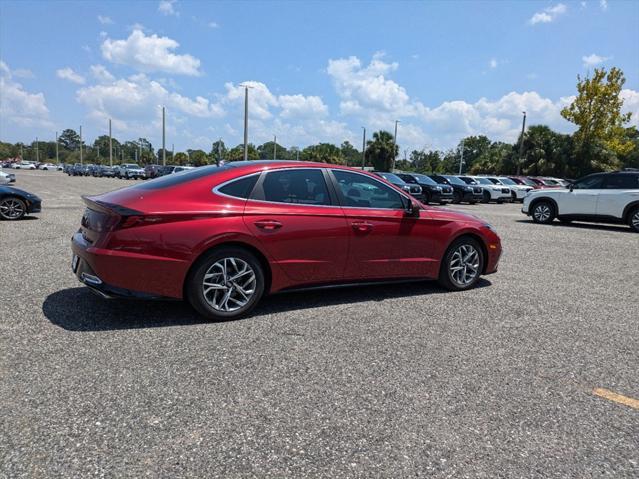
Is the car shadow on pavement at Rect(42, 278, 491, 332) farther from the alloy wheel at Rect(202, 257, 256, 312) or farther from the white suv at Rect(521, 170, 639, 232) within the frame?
the white suv at Rect(521, 170, 639, 232)

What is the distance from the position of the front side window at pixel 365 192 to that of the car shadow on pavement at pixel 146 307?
1.09 metres

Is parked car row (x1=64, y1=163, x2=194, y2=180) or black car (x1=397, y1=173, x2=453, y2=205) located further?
parked car row (x1=64, y1=163, x2=194, y2=180)

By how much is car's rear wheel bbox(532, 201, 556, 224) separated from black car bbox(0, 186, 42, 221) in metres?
14.9

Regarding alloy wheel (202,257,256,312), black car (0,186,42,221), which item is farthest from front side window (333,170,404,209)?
black car (0,186,42,221)

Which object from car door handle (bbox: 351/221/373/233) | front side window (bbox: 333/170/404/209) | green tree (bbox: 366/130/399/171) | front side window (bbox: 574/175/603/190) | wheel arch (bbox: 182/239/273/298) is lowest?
wheel arch (bbox: 182/239/273/298)

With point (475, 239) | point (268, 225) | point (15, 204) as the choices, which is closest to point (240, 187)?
point (268, 225)

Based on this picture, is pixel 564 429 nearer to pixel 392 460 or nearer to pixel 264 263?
pixel 392 460

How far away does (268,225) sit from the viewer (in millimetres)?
4441

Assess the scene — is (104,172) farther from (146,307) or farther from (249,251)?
(249,251)

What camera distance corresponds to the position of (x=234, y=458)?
238 cm

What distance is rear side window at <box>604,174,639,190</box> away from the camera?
13.5 metres

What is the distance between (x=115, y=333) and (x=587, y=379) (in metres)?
3.80

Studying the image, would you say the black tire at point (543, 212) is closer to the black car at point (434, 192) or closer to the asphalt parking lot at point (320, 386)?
the black car at point (434, 192)

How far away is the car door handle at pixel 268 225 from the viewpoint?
440cm
